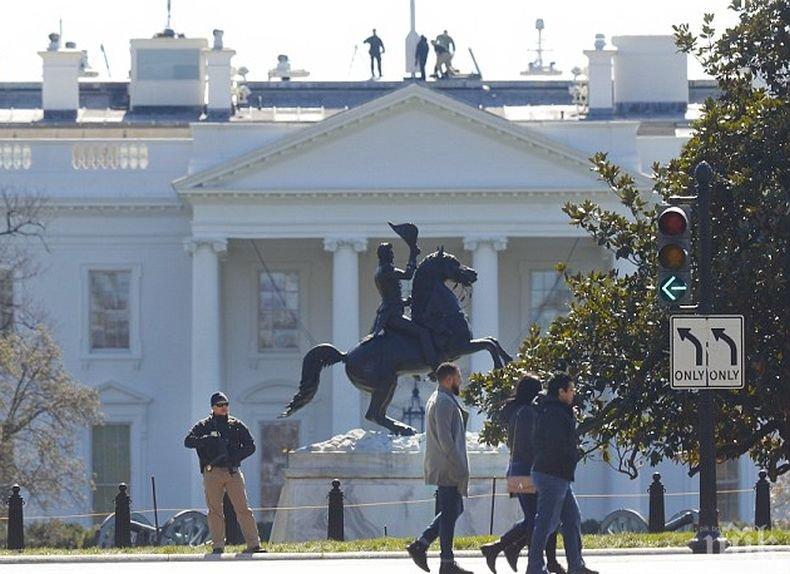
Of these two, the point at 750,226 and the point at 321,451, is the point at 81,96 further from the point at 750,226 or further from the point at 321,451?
the point at 750,226

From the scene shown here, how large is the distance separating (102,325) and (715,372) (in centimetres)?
4654

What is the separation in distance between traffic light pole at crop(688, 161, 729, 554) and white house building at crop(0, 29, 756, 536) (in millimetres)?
39612

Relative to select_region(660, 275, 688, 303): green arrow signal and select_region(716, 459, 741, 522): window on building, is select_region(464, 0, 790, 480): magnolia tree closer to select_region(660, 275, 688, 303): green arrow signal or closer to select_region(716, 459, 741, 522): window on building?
select_region(660, 275, 688, 303): green arrow signal

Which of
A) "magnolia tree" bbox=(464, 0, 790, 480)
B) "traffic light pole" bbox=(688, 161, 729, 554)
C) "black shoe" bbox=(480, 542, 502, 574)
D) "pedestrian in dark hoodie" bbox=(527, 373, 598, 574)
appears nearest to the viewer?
"pedestrian in dark hoodie" bbox=(527, 373, 598, 574)

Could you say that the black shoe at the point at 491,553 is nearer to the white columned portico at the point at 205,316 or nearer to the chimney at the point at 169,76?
the white columned portico at the point at 205,316

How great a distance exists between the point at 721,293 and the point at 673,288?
5.97 metres

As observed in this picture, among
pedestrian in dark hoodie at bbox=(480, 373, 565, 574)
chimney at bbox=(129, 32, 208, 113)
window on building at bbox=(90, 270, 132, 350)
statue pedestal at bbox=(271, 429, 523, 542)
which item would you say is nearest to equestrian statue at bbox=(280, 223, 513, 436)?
statue pedestal at bbox=(271, 429, 523, 542)

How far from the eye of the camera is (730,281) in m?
31.2

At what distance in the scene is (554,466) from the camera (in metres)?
23.5

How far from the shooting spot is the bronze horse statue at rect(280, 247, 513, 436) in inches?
1393

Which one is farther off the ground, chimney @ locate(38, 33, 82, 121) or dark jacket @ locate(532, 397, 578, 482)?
chimney @ locate(38, 33, 82, 121)

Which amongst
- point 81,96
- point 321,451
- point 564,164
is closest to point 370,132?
point 564,164

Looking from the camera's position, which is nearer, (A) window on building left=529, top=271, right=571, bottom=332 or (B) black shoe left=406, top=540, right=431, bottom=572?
(B) black shoe left=406, top=540, right=431, bottom=572

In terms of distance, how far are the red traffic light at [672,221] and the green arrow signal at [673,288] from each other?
1.30 feet
